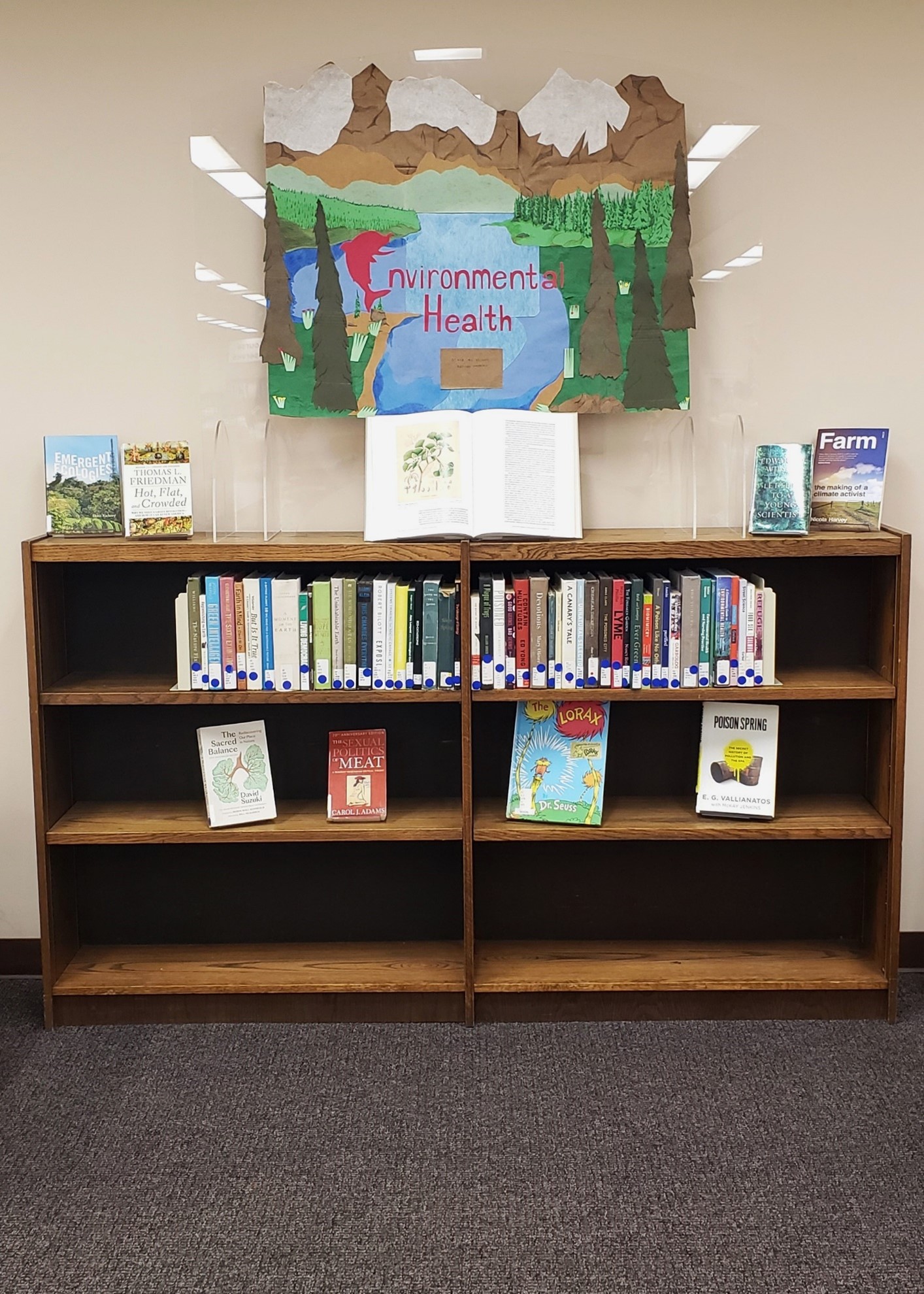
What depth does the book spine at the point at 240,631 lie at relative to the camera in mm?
2857

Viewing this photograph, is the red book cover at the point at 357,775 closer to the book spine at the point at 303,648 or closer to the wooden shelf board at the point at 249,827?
the wooden shelf board at the point at 249,827

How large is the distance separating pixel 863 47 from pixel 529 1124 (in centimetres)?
267

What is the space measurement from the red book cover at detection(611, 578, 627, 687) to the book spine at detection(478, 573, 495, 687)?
11.6 inches

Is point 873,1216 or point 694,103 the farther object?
point 694,103

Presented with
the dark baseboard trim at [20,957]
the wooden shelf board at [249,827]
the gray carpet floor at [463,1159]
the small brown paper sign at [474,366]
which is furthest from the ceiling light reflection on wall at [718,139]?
the dark baseboard trim at [20,957]

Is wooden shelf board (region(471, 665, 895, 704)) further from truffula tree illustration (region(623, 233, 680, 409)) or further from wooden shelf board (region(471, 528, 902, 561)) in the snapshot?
truffula tree illustration (region(623, 233, 680, 409))

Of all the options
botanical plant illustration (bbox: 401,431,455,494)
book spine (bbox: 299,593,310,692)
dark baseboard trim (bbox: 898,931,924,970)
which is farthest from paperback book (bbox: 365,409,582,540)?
dark baseboard trim (bbox: 898,931,924,970)

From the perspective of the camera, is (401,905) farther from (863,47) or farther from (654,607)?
(863,47)

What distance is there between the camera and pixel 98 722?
3152mm

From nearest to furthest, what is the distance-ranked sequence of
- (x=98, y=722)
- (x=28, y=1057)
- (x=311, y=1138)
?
(x=311, y=1138), (x=28, y=1057), (x=98, y=722)

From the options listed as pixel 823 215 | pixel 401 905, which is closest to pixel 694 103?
pixel 823 215

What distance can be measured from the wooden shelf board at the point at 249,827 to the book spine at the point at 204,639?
0.40m

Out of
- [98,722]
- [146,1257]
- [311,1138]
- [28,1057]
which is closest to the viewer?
[146,1257]

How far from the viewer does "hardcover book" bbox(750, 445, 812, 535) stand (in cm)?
285
